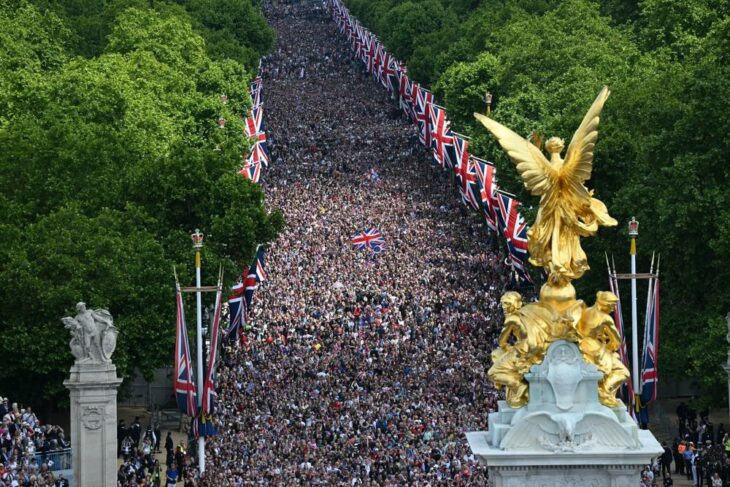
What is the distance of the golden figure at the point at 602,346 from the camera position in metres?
54.6

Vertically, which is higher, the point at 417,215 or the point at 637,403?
the point at 417,215

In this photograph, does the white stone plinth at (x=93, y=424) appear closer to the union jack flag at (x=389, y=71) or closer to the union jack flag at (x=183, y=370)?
the union jack flag at (x=183, y=370)

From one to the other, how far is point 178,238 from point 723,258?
78.4 ft

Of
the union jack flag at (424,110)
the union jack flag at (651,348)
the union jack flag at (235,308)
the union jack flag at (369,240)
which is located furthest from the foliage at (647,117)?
the union jack flag at (235,308)

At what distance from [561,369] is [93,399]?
77.1 ft

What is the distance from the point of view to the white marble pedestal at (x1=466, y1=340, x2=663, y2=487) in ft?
175

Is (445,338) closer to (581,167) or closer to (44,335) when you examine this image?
(44,335)

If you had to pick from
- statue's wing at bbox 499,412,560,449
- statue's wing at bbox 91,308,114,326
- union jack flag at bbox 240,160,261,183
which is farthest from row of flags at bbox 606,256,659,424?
union jack flag at bbox 240,160,261,183

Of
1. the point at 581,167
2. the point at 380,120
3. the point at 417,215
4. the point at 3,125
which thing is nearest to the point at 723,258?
the point at 581,167

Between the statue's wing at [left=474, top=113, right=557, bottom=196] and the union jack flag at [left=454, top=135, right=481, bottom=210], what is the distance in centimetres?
5780

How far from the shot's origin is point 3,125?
11062 cm

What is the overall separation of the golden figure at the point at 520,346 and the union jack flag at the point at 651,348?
1714 centimetres

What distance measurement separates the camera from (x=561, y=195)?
2168 inches

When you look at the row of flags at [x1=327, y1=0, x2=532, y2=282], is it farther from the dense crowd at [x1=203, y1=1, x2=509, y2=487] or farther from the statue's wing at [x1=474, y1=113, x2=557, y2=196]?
the statue's wing at [x1=474, y1=113, x2=557, y2=196]
